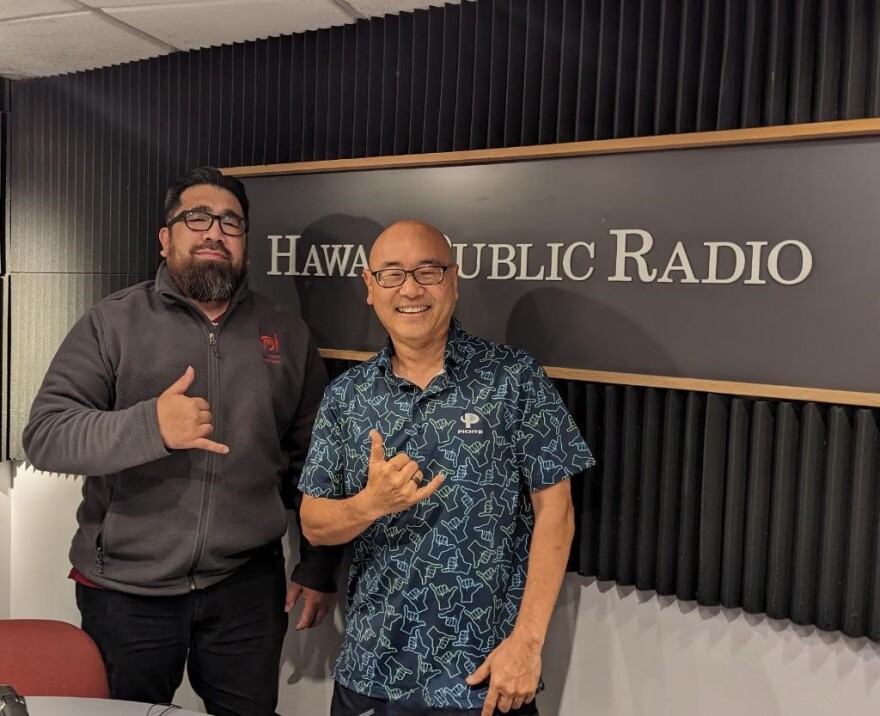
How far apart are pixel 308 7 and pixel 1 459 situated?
2509 millimetres

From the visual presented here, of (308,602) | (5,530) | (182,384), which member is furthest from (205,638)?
(5,530)

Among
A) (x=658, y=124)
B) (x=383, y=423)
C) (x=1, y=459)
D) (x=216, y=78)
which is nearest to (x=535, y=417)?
(x=383, y=423)

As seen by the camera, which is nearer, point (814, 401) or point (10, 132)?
point (814, 401)

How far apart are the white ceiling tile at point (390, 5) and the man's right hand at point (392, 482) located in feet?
4.82

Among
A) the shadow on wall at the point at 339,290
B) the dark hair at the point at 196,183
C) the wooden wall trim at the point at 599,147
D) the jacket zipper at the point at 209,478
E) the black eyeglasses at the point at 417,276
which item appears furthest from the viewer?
the shadow on wall at the point at 339,290

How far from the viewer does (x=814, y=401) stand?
6.36 ft

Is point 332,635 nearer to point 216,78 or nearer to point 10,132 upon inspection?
point 216,78

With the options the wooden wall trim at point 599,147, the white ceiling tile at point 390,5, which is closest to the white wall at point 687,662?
the wooden wall trim at point 599,147

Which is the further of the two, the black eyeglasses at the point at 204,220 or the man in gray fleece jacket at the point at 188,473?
the black eyeglasses at the point at 204,220

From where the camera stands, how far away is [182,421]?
2.05 m

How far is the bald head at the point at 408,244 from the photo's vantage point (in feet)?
6.59

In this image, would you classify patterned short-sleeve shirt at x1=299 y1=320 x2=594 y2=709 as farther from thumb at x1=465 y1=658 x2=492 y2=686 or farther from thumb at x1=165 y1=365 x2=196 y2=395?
thumb at x1=165 y1=365 x2=196 y2=395

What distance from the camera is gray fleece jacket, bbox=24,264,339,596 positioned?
2.27m

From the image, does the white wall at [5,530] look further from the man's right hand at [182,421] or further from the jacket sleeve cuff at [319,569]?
the man's right hand at [182,421]
